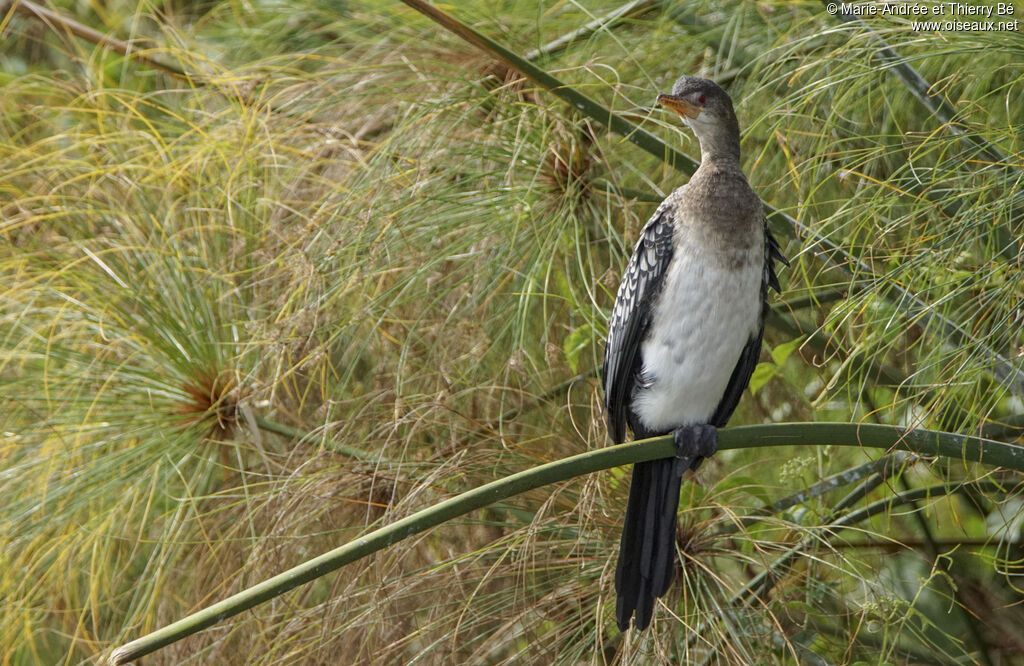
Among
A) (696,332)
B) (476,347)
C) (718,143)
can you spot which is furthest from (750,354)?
(476,347)

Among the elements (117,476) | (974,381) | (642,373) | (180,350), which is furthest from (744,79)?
(117,476)

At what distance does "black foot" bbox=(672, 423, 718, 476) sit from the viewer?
1.68m

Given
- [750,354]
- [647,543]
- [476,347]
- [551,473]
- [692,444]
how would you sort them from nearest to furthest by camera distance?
[551,473] < [647,543] < [692,444] < [750,354] < [476,347]

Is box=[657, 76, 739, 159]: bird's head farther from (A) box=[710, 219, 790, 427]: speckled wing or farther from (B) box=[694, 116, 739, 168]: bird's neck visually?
(A) box=[710, 219, 790, 427]: speckled wing

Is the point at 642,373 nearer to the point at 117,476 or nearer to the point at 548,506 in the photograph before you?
the point at 548,506

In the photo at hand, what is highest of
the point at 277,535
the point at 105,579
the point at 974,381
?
the point at 974,381

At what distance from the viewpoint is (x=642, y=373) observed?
70.9 inches

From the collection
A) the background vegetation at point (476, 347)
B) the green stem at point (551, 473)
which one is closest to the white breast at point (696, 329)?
the background vegetation at point (476, 347)

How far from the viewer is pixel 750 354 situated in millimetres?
1804

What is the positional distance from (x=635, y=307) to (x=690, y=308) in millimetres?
93

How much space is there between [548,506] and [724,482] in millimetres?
330
